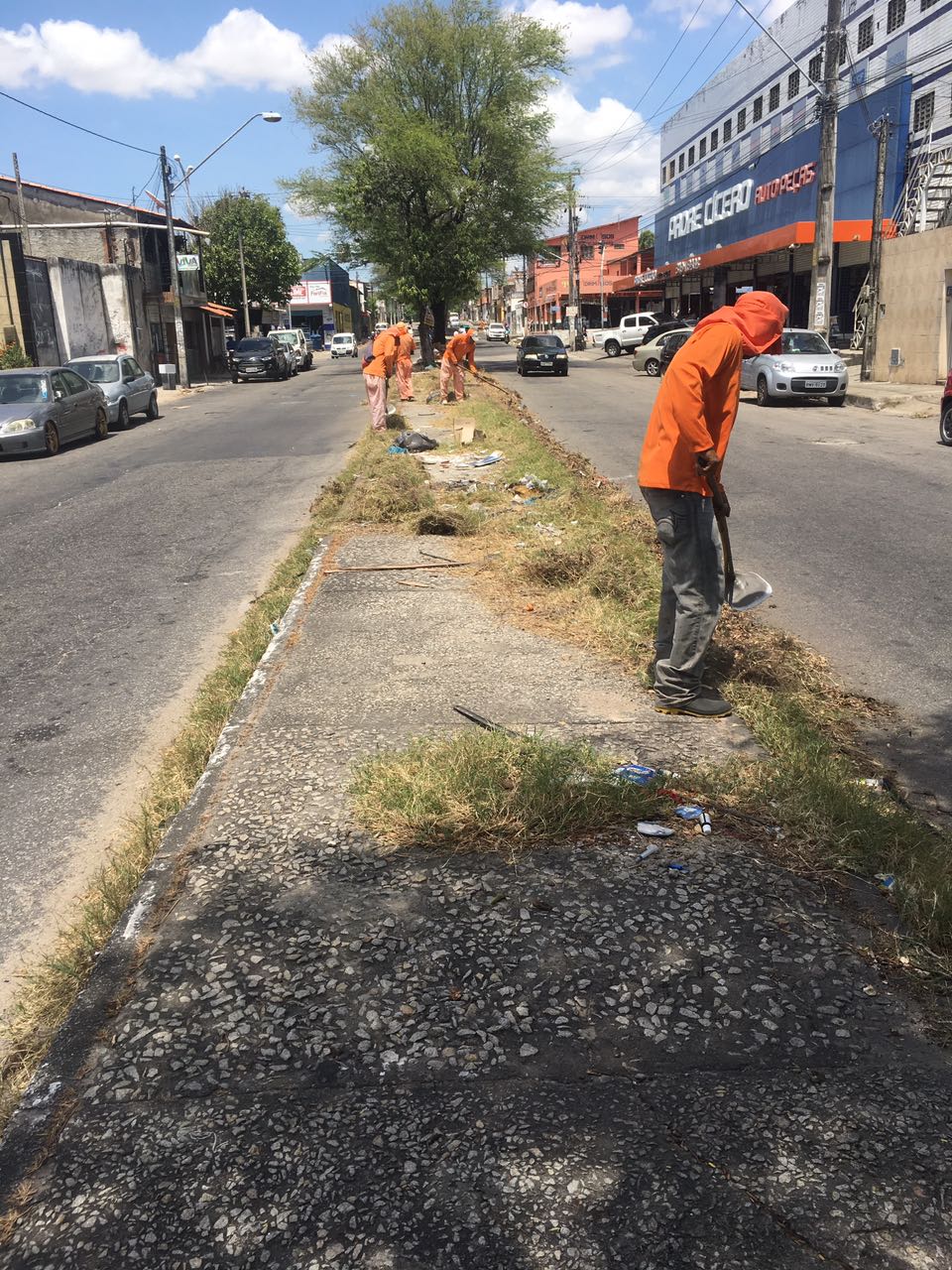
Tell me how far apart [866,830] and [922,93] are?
38.9 m

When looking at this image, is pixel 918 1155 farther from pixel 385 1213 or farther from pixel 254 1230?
pixel 254 1230

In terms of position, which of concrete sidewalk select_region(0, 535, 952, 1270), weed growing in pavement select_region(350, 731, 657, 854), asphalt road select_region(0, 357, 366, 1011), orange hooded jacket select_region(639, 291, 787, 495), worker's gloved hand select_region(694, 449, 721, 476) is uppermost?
orange hooded jacket select_region(639, 291, 787, 495)

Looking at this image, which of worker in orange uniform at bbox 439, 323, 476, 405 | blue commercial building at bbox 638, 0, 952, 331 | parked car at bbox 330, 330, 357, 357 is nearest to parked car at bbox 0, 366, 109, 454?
worker in orange uniform at bbox 439, 323, 476, 405

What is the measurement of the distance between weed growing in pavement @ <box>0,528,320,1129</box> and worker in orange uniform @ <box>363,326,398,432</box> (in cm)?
996

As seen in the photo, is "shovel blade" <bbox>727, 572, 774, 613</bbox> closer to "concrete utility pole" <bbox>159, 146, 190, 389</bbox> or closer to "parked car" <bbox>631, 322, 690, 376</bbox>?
"parked car" <bbox>631, 322, 690, 376</bbox>

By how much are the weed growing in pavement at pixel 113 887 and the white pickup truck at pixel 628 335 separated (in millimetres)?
46578

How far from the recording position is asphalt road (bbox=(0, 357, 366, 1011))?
13.9ft

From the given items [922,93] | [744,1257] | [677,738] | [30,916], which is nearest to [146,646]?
[30,916]

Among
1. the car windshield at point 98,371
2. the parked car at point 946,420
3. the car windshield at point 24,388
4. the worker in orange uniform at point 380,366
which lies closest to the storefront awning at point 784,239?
the parked car at point 946,420

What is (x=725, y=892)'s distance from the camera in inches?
128

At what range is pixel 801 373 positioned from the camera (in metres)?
21.6

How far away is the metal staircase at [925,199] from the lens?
26469 millimetres

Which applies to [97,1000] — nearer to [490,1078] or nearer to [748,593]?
[490,1078]

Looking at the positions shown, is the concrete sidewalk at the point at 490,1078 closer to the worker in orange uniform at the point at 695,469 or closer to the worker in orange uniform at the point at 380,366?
the worker in orange uniform at the point at 695,469
